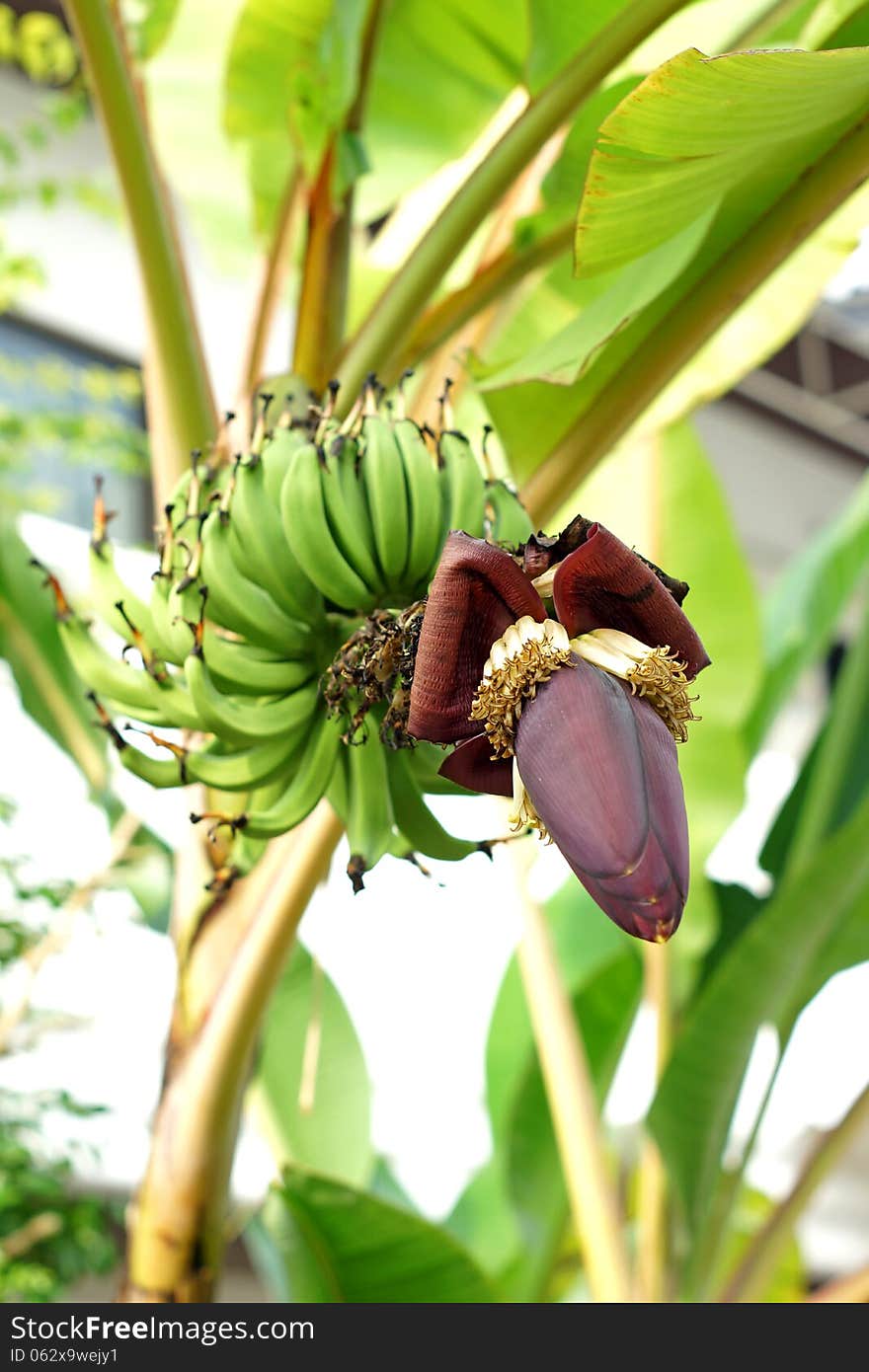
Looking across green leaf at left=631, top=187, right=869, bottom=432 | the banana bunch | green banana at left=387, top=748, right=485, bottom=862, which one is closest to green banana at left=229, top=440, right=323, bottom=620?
the banana bunch

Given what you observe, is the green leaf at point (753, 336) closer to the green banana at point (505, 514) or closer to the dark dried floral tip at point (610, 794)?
the green banana at point (505, 514)

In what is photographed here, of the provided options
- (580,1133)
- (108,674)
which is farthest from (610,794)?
(580,1133)

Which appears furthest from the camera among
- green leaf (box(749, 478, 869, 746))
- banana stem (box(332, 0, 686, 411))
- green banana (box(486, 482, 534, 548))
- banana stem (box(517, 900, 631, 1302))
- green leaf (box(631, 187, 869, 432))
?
green leaf (box(749, 478, 869, 746))

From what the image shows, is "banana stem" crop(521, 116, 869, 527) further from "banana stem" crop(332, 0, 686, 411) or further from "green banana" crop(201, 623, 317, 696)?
"green banana" crop(201, 623, 317, 696)

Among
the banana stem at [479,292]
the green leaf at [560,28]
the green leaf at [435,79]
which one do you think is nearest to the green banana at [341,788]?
the banana stem at [479,292]
